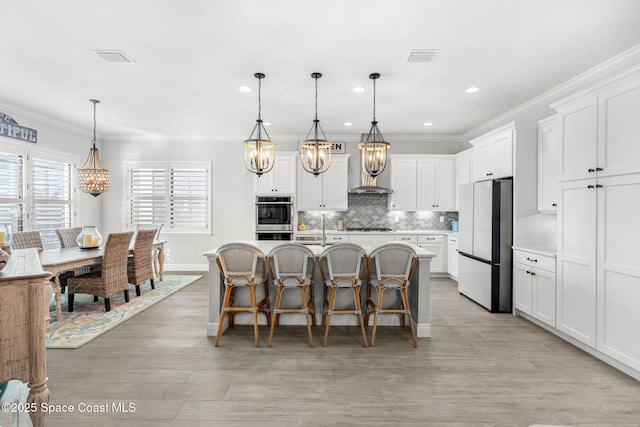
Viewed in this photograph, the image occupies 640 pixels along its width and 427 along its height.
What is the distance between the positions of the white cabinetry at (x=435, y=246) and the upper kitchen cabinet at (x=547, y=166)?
2260mm

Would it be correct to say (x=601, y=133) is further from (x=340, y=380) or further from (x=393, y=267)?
(x=340, y=380)

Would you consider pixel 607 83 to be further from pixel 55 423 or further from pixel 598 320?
pixel 55 423

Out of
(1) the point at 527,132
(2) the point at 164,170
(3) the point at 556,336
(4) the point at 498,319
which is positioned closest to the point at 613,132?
(1) the point at 527,132

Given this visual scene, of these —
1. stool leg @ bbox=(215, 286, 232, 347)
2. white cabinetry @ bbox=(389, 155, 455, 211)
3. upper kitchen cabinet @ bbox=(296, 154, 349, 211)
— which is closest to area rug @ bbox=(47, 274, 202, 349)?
stool leg @ bbox=(215, 286, 232, 347)

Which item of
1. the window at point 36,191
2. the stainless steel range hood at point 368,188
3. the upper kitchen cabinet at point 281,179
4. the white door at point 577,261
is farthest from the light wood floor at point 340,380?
the upper kitchen cabinet at point 281,179

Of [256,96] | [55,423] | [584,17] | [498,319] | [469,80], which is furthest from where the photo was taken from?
[256,96]

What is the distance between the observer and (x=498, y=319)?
4.08 metres

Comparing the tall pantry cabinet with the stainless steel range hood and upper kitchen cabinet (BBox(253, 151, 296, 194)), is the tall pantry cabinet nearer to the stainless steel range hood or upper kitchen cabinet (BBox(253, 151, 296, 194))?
the stainless steel range hood

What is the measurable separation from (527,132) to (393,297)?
2602 millimetres

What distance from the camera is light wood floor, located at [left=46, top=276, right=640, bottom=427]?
7.05 feet

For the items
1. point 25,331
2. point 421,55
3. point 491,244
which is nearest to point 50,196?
point 25,331

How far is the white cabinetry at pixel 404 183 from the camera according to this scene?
6.47m

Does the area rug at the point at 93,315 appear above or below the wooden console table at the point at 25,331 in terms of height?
below

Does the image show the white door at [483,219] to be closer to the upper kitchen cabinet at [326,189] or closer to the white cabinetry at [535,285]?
the white cabinetry at [535,285]
